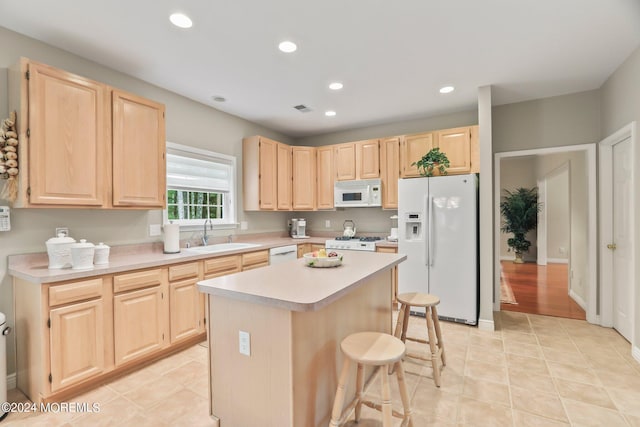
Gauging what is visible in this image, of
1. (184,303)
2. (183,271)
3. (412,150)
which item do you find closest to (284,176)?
(412,150)

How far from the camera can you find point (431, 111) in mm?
4195

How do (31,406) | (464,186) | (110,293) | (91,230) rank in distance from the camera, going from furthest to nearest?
(464,186), (91,230), (110,293), (31,406)

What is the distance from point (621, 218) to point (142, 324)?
4.75m

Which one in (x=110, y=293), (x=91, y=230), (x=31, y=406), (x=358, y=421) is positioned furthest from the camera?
(x=91, y=230)

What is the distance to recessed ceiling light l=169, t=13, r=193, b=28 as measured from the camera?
2.12 metres

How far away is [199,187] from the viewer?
3.81m

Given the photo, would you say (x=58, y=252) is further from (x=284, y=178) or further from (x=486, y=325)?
(x=486, y=325)

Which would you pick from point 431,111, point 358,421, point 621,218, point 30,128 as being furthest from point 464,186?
point 30,128

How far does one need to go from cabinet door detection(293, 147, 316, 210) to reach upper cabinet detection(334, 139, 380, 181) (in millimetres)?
423

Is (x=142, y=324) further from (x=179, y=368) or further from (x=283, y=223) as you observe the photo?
(x=283, y=223)

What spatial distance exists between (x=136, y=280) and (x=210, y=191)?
1733 mm

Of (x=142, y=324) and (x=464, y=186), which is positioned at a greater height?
(x=464, y=186)

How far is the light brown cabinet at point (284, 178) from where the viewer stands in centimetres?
464

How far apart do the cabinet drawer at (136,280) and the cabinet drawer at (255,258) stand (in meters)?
1.00
